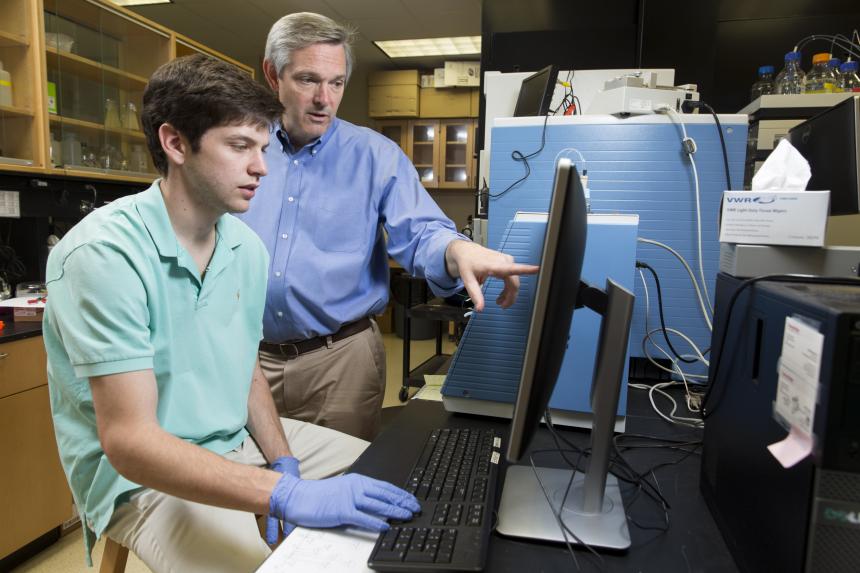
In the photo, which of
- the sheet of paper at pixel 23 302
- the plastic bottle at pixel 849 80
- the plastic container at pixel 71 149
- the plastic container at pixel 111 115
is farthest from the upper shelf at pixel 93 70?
the plastic bottle at pixel 849 80

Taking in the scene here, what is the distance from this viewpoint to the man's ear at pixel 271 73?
1487 millimetres

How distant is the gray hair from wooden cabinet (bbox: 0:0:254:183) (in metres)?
0.70

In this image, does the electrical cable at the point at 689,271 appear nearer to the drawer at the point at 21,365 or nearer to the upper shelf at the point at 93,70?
the drawer at the point at 21,365

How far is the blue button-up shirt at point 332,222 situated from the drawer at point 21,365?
94cm

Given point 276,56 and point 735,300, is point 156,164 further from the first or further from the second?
point 735,300

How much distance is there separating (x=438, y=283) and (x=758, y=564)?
0.80 m

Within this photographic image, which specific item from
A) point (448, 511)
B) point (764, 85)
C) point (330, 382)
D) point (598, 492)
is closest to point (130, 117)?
point (330, 382)

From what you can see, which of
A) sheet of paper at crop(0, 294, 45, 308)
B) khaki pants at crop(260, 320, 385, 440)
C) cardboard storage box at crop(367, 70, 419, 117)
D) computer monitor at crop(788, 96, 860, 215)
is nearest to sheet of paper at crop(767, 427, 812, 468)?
computer monitor at crop(788, 96, 860, 215)

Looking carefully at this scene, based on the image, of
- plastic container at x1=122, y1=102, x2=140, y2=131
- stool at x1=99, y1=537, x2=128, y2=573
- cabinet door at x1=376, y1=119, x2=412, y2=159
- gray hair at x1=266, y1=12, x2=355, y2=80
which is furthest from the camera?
cabinet door at x1=376, y1=119, x2=412, y2=159

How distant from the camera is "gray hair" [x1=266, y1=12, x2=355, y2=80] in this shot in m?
1.40

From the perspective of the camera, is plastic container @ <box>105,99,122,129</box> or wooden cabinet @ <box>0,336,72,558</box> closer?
wooden cabinet @ <box>0,336,72,558</box>

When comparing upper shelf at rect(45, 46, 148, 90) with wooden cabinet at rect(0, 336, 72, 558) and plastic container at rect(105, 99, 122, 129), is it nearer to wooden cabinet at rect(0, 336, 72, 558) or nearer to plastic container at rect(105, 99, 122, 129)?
plastic container at rect(105, 99, 122, 129)

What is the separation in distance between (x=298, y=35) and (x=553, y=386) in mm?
1213

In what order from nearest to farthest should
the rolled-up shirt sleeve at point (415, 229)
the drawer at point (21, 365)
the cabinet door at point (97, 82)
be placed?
the rolled-up shirt sleeve at point (415, 229)
the drawer at point (21, 365)
the cabinet door at point (97, 82)
